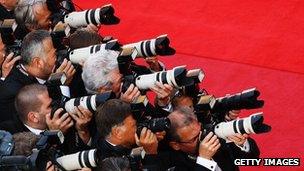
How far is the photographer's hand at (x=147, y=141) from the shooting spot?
13.2ft

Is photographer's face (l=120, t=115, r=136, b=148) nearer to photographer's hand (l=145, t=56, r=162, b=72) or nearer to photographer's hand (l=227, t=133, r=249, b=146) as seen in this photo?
photographer's hand (l=227, t=133, r=249, b=146)

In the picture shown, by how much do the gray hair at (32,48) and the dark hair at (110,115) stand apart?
0.78 metres

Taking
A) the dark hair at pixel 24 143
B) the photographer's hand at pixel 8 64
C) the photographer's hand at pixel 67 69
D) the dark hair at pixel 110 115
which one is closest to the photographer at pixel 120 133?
the dark hair at pixel 110 115

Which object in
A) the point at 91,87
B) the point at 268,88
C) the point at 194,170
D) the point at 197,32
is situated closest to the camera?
the point at 194,170

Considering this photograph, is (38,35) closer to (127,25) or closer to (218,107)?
(218,107)

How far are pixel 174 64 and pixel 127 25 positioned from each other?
2.61 feet

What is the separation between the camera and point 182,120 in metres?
4.25

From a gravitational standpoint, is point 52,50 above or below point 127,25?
above

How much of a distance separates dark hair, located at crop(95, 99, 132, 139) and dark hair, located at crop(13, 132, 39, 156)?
0.46m

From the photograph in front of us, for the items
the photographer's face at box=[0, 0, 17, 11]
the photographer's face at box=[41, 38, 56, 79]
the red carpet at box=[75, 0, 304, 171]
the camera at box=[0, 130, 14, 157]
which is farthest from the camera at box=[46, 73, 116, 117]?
the red carpet at box=[75, 0, 304, 171]

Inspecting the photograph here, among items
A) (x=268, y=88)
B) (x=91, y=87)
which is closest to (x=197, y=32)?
(x=268, y=88)

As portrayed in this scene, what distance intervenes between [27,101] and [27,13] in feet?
3.68

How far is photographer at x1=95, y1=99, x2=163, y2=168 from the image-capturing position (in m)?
4.04

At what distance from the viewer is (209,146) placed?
163 inches
